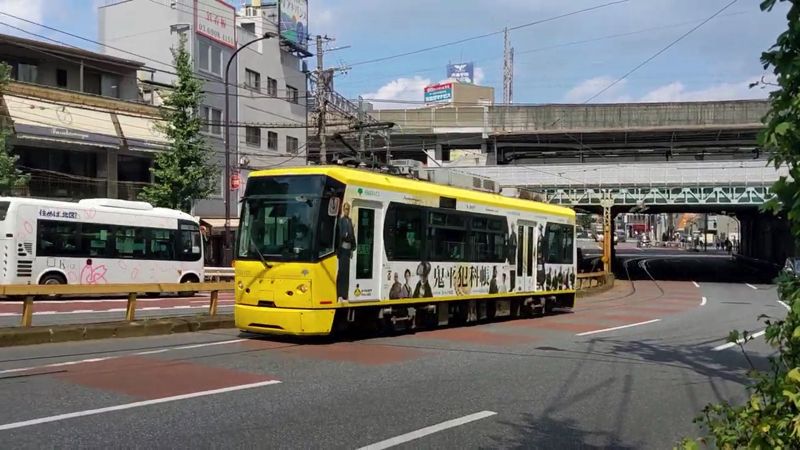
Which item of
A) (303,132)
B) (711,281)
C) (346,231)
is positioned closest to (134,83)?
(303,132)

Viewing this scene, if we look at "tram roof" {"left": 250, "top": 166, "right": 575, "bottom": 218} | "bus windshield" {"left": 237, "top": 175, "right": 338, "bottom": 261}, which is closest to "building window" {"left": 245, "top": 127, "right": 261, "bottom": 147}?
"tram roof" {"left": 250, "top": 166, "right": 575, "bottom": 218}

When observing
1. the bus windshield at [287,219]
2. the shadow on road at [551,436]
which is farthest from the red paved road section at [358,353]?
the shadow on road at [551,436]

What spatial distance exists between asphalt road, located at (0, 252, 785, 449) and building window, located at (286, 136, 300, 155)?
108ft

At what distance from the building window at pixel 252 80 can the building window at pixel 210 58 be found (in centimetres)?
265

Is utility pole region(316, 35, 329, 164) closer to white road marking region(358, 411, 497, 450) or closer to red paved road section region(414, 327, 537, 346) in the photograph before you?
red paved road section region(414, 327, 537, 346)

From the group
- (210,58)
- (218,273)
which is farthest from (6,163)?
(210,58)

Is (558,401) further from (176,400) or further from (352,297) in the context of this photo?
(352,297)

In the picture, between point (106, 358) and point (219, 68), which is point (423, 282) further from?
point (219, 68)

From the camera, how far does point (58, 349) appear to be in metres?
11.7

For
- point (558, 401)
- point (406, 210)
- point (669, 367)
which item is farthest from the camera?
point (406, 210)

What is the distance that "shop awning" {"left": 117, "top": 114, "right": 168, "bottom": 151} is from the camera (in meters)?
33.1

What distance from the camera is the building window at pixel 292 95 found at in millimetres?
47378

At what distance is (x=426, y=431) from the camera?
6891 mm

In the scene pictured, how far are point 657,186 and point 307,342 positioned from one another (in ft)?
112
